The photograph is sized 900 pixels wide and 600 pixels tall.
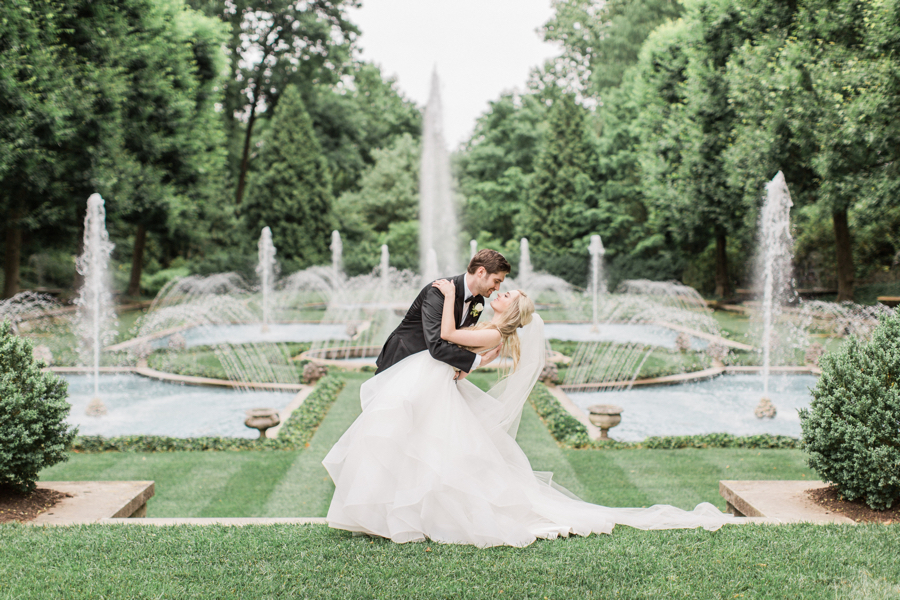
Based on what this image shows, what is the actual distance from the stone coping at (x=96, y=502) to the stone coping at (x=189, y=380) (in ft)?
18.0

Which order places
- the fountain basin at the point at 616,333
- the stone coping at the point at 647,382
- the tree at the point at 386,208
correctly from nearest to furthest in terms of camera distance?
1. the stone coping at the point at 647,382
2. the fountain basin at the point at 616,333
3. the tree at the point at 386,208

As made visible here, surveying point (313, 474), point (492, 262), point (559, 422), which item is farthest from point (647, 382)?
point (492, 262)

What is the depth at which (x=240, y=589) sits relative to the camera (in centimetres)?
321

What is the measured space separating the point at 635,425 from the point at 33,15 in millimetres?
18361

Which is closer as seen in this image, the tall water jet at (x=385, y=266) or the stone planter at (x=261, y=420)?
the stone planter at (x=261, y=420)

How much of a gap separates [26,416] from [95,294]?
7182 millimetres

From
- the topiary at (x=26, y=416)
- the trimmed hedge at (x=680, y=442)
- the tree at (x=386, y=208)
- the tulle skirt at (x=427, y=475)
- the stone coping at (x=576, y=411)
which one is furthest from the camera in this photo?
the tree at (x=386, y=208)

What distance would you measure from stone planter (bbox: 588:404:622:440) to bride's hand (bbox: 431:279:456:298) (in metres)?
4.39

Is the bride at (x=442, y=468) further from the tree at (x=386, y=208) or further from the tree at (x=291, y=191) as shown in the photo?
the tree at (x=386, y=208)

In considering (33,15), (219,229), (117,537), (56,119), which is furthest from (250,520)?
(219,229)

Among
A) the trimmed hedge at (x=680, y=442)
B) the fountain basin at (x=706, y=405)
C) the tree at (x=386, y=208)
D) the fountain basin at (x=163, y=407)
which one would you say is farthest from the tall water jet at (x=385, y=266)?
the trimmed hedge at (x=680, y=442)

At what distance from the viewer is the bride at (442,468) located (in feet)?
12.2

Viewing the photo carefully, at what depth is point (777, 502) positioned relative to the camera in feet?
15.0

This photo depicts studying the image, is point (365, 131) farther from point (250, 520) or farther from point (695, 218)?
point (250, 520)
